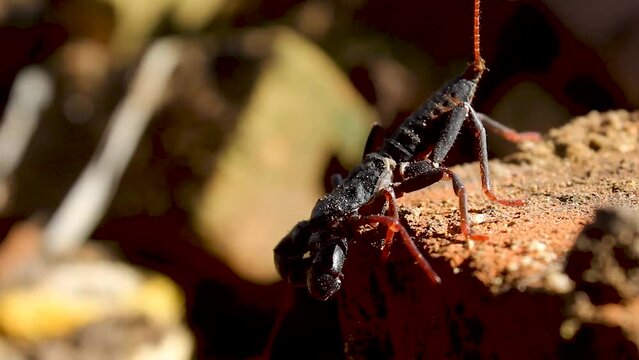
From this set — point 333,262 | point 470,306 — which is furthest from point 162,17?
point 470,306

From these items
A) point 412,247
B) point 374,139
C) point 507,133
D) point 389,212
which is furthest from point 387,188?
point 507,133

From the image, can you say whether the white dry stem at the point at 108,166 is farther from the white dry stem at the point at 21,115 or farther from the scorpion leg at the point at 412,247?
the scorpion leg at the point at 412,247

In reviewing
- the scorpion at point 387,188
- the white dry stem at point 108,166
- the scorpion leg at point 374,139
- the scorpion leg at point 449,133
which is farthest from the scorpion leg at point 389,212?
the white dry stem at point 108,166

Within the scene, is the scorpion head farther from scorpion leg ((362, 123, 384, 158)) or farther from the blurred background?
the blurred background

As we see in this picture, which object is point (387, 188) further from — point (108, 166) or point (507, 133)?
point (108, 166)

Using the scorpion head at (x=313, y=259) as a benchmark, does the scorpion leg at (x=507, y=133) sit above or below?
above

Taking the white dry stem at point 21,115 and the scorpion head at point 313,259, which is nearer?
the scorpion head at point 313,259
